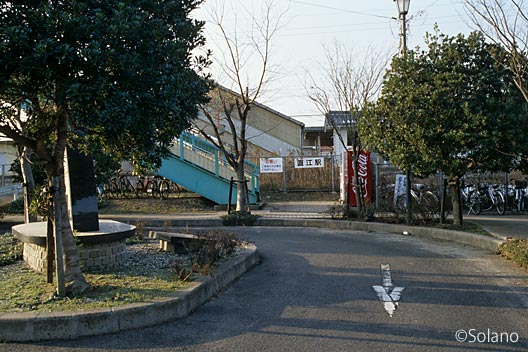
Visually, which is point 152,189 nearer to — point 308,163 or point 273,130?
point 308,163

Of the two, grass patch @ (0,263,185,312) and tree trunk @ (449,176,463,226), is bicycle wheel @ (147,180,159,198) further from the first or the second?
grass patch @ (0,263,185,312)

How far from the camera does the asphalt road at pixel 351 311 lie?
16.8 ft

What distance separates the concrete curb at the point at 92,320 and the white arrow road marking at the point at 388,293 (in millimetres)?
2442

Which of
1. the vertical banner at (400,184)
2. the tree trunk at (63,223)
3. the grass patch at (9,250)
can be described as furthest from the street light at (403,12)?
the grass patch at (9,250)

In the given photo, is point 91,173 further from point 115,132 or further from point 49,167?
point 115,132

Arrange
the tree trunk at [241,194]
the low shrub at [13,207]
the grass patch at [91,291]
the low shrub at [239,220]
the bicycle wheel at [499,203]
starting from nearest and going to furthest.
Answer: the grass patch at [91,291], the low shrub at [239,220], the bicycle wheel at [499,203], the tree trunk at [241,194], the low shrub at [13,207]

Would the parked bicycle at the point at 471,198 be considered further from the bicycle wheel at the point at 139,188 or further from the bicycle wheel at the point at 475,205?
the bicycle wheel at the point at 139,188

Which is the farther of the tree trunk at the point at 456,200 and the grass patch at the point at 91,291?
the tree trunk at the point at 456,200

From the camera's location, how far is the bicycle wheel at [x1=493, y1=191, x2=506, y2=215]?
15998 mm

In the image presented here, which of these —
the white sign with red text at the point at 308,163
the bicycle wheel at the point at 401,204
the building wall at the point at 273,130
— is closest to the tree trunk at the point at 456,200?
the bicycle wheel at the point at 401,204

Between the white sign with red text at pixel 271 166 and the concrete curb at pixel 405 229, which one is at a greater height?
the white sign with red text at pixel 271 166

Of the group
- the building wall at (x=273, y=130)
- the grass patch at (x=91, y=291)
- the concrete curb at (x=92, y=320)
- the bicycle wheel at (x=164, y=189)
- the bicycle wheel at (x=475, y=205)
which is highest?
the building wall at (x=273, y=130)

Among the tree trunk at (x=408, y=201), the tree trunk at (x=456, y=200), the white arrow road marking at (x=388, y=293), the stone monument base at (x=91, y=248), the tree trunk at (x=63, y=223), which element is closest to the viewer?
the tree trunk at (x=63, y=223)

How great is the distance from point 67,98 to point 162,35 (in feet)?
4.95
